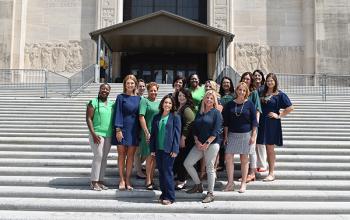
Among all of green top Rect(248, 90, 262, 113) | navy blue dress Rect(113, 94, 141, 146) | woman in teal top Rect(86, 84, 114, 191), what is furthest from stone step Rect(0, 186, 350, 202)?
green top Rect(248, 90, 262, 113)

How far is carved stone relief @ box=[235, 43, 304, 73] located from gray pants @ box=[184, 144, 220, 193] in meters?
18.7

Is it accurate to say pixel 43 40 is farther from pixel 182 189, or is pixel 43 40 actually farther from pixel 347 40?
pixel 182 189

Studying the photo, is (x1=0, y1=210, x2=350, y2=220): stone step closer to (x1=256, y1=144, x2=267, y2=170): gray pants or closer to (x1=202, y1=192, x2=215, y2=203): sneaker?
(x1=202, y1=192, x2=215, y2=203): sneaker

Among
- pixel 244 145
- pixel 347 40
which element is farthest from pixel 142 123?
pixel 347 40

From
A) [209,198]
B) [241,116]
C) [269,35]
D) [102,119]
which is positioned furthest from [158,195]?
[269,35]

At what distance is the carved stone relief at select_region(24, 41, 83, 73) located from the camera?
24297 millimetres

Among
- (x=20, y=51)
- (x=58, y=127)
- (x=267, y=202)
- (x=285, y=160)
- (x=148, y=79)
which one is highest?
(x=20, y=51)

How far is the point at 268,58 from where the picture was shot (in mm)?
24375

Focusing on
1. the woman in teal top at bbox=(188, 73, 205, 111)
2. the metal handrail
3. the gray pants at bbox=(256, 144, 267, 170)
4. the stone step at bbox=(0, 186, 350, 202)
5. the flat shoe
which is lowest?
the stone step at bbox=(0, 186, 350, 202)

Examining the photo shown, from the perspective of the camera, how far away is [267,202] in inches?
247

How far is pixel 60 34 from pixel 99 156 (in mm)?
19879

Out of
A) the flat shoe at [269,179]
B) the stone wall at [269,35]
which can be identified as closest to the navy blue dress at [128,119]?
the flat shoe at [269,179]

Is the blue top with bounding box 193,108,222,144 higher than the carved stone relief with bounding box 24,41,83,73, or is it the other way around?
the carved stone relief with bounding box 24,41,83,73

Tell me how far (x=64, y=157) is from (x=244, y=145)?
12.8 ft
